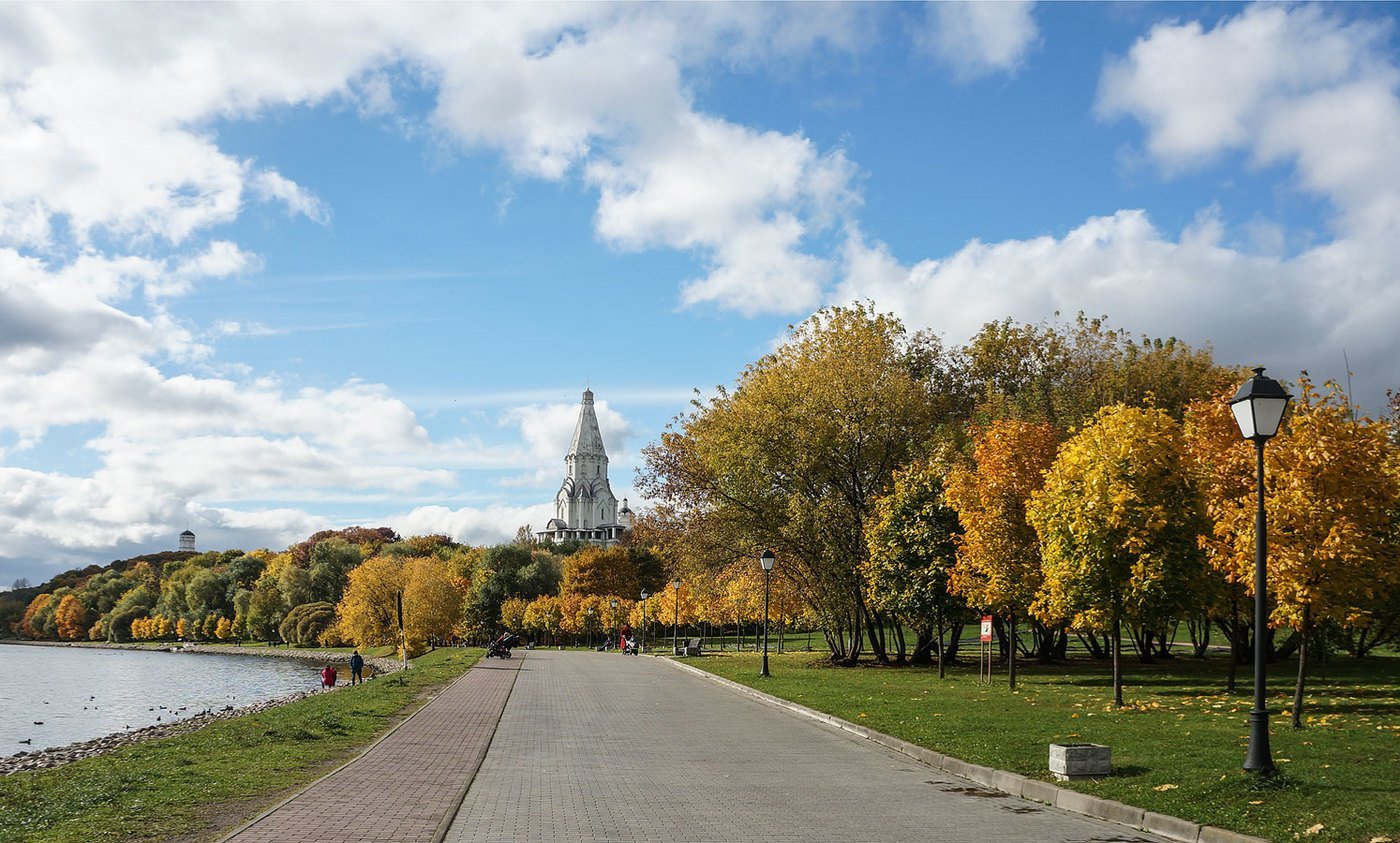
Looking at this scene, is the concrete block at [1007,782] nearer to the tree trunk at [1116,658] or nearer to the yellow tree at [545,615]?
the tree trunk at [1116,658]

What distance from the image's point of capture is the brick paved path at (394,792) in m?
9.55

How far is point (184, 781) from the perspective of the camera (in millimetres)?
13070

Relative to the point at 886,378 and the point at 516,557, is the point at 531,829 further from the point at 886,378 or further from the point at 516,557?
the point at 516,557

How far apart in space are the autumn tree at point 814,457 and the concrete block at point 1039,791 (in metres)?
22.4

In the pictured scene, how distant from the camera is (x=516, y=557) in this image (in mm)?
102562

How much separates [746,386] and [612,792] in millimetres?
26655

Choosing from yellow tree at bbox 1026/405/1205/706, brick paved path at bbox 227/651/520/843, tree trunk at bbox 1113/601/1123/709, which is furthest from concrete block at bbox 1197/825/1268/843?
yellow tree at bbox 1026/405/1205/706

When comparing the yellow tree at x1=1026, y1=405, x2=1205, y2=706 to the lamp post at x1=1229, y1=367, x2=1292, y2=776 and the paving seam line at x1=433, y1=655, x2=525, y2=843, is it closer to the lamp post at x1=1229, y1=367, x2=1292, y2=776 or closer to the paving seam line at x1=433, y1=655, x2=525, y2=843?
the lamp post at x1=1229, y1=367, x2=1292, y2=776

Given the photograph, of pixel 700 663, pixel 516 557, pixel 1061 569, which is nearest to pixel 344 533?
pixel 516 557

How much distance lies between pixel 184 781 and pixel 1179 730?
14690mm

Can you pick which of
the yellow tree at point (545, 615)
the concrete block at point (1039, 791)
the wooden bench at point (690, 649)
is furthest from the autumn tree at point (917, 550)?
the yellow tree at point (545, 615)

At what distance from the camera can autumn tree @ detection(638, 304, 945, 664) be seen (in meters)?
35.1

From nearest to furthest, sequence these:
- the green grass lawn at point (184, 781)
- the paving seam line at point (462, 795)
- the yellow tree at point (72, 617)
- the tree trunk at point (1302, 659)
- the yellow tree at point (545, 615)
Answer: the paving seam line at point (462, 795), the green grass lawn at point (184, 781), the tree trunk at point (1302, 659), the yellow tree at point (545, 615), the yellow tree at point (72, 617)

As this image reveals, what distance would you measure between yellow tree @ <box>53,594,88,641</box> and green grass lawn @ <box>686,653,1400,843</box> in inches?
5175
